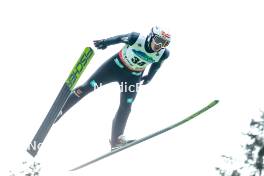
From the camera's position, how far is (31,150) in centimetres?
1008

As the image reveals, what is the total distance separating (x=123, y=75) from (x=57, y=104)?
4.59 ft

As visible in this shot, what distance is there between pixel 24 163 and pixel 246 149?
37.2ft

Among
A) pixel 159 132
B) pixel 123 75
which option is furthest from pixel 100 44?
pixel 159 132

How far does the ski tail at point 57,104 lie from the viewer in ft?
32.4

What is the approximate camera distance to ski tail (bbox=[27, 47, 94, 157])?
9875 millimetres

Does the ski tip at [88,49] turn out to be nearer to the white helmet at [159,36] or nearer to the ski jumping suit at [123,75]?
the ski jumping suit at [123,75]

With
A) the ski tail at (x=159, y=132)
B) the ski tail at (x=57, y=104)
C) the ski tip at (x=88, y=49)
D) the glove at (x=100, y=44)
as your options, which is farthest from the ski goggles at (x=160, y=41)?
the ski tail at (x=159, y=132)

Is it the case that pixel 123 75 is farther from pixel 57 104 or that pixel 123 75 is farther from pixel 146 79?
pixel 57 104

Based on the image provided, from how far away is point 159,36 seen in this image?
372 inches

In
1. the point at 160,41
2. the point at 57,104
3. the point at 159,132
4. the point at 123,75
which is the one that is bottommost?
the point at 159,132

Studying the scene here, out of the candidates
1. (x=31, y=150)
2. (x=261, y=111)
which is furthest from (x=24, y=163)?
(x=261, y=111)

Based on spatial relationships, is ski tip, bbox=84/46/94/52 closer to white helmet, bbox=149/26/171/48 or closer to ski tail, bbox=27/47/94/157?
ski tail, bbox=27/47/94/157

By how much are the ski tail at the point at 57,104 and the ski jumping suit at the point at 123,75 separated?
0.22m

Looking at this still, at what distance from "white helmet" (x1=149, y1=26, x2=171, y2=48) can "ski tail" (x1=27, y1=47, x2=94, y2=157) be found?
132 centimetres
